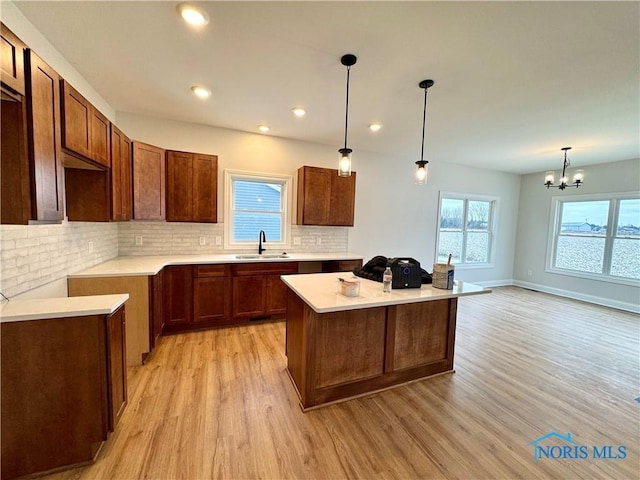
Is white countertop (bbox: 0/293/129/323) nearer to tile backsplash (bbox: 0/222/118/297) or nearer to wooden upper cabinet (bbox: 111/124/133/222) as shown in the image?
tile backsplash (bbox: 0/222/118/297)

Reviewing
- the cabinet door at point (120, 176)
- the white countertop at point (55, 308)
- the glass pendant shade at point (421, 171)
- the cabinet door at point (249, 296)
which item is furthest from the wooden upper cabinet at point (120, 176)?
the glass pendant shade at point (421, 171)

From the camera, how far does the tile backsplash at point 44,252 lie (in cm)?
163

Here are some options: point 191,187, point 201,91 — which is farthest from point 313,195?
point 201,91

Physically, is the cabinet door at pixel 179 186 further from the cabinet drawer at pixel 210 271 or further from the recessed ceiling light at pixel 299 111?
the recessed ceiling light at pixel 299 111

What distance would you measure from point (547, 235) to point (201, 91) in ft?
23.8

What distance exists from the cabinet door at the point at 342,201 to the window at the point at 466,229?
2.38 m

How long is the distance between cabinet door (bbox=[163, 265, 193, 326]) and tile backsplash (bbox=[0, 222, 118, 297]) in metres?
0.74

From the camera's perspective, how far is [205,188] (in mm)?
3586

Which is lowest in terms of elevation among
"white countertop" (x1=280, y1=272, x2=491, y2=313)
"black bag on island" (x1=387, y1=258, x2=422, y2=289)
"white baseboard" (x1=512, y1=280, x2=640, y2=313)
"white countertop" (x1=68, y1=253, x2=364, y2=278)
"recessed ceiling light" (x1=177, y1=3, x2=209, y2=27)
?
"white baseboard" (x1=512, y1=280, x2=640, y2=313)

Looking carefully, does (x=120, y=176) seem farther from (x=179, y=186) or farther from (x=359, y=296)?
(x=359, y=296)

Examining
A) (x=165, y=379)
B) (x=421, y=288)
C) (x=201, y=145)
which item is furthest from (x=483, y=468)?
(x=201, y=145)

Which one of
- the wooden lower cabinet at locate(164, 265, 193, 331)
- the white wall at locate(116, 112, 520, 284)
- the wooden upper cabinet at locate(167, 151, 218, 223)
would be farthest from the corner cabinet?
the wooden lower cabinet at locate(164, 265, 193, 331)

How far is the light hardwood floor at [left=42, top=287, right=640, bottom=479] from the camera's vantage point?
1.54m

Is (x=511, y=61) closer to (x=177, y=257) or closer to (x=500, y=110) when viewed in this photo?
(x=500, y=110)
